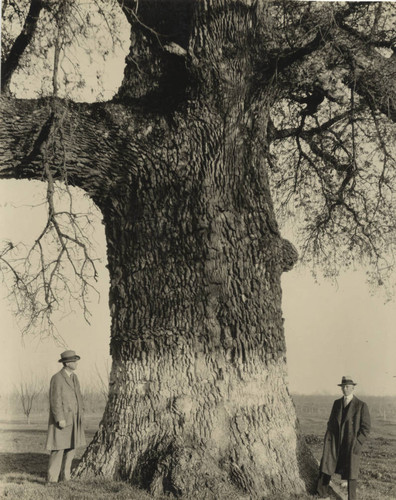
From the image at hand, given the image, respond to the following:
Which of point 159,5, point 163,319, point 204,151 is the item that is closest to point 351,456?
point 163,319

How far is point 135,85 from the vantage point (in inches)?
366

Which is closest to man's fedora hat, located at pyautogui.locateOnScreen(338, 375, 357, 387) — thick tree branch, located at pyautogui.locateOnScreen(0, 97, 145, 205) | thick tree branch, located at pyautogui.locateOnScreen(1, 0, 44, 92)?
thick tree branch, located at pyautogui.locateOnScreen(0, 97, 145, 205)

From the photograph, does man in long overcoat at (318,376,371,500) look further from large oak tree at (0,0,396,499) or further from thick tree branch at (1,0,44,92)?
thick tree branch at (1,0,44,92)

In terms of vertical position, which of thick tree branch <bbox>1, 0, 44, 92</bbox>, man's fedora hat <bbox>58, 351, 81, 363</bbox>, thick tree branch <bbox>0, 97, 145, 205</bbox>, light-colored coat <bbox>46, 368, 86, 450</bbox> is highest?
thick tree branch <bbox>1, 0, 44, 92</bbox>

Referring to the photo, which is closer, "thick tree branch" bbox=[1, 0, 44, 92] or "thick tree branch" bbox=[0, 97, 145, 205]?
"thick tree branch" bbox=[0, 97, 145, 205]

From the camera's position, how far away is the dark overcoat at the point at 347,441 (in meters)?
8.37

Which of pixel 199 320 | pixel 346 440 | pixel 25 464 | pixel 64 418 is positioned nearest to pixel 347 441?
pixel 346 440

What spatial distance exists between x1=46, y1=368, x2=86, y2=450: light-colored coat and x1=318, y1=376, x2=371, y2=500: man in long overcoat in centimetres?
302

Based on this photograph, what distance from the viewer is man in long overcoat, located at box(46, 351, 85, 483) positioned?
28.9 feet

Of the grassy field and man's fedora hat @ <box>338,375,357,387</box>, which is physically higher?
man's fedora hat @ <box>338,375,357,387</box>

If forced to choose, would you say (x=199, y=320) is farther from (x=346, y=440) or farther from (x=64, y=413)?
(x=346, y=440)

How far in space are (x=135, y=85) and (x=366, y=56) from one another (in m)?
3.10

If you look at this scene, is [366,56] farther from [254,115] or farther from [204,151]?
[204,151]

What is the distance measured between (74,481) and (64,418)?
2.94ft
